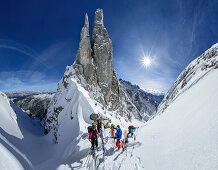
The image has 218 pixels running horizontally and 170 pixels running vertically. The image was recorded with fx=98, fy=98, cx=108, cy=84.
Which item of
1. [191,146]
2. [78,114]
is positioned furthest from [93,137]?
[78,114]

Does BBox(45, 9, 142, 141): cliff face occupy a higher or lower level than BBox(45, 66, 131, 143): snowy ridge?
higher

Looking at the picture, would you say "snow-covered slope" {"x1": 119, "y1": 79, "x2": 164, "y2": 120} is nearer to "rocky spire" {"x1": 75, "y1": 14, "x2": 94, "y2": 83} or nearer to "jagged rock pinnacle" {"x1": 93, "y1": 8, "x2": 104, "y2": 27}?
"jagged rock pinnacle" {"x1": 93, "y1": 8, "x2": 104, "y2": 27}

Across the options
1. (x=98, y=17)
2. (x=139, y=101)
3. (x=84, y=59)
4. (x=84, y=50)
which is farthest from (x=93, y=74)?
(x=139, y=101)

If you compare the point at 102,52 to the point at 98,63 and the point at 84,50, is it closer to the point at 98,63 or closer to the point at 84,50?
the point at 98,63

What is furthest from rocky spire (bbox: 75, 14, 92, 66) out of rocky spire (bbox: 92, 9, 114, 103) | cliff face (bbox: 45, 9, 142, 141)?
rocky spire (bbox: 92, 9, 114, 103)

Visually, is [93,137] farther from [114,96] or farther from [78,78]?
[114,96]

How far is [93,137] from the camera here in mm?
8453

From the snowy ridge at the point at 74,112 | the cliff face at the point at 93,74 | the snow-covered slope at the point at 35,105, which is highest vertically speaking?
the snow-covered slope at the point at 35,105

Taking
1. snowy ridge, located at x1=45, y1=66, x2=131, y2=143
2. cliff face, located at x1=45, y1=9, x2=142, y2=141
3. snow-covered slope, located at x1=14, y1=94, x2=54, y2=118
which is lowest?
snowy ridge, located at x1=45, y1=66, x2=131, y2=143

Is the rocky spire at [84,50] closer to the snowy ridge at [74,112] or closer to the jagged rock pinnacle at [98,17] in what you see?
the snowy ridge at [74,112]

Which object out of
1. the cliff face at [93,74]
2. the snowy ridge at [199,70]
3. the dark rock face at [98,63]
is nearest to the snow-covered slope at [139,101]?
the cliff face at [93,74]

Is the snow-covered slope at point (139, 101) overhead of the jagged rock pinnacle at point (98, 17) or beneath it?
beneath

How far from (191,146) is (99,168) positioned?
18.8 feet

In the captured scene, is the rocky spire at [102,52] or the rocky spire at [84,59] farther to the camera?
the rocky spire at [102,52]
